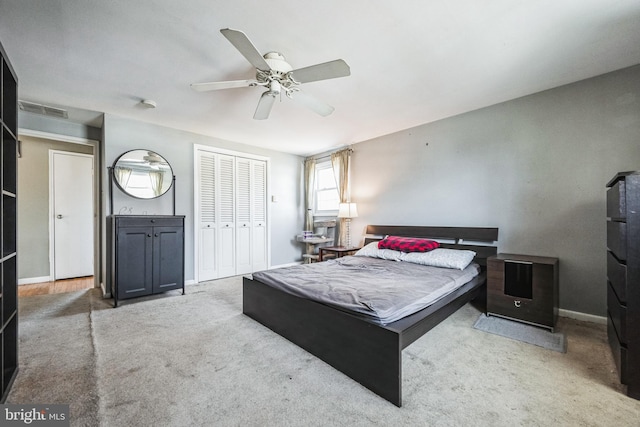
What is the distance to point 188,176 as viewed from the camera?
422 cm

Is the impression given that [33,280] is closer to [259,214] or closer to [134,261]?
[134,261]

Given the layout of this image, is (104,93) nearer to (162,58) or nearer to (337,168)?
(162,58)

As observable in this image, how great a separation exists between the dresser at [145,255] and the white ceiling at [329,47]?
1.49 metres

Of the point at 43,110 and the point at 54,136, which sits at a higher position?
the point at 43,110

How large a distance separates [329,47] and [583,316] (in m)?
3.57

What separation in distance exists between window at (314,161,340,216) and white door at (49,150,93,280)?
424 centimetres

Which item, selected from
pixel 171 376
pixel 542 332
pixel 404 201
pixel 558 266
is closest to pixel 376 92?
pixel 404 201

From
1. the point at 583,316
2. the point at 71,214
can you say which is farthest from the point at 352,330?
the point at 71,214

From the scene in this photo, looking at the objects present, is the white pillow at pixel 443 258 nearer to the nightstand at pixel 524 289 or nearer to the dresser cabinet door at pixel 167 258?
the nightstand at pixel 524 289

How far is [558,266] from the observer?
2715 millimetres

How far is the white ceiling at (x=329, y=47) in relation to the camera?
1.75 m

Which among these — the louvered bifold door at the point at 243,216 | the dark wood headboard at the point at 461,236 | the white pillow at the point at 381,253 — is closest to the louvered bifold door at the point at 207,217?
the louvered bifold door at the point at 243,216

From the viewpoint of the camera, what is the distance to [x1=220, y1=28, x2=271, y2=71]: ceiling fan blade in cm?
154

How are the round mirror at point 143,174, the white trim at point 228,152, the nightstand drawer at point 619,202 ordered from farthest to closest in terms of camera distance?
the white trim at point 228,152, the round mirror at point 143,174, the nightstand drawer at point 619,202
